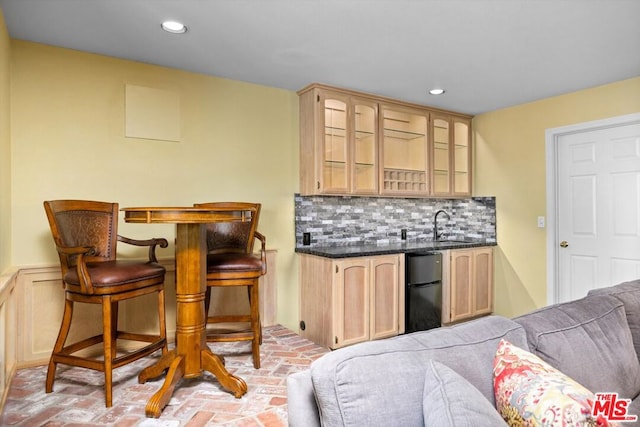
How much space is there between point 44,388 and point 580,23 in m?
3.99

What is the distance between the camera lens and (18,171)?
8.62ft

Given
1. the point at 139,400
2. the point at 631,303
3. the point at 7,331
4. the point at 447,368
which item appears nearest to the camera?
the point at 447,368

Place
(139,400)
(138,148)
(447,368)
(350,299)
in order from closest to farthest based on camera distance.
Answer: (447,368)
(139,400)
(138,148)
(350,299)

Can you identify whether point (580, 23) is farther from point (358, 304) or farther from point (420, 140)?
point (358, 304)

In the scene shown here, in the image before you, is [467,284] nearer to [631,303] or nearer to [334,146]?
[334,146]

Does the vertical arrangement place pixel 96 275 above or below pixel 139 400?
above

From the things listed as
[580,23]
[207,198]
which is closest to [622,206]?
[580,23]

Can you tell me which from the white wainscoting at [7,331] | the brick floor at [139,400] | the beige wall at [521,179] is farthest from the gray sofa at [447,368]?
the beige wall at [521,179]

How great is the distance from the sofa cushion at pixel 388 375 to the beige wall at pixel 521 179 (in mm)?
3433

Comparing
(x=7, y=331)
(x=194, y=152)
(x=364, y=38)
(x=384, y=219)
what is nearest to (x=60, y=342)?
(x=7, y=331)

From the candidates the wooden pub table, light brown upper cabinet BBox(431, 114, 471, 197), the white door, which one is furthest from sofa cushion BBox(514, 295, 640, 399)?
light brown upper cabinet BBox(431, 114, 471, 197)

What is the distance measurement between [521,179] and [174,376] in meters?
3.87

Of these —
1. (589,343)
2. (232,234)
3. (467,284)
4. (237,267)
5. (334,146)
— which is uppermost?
(334,146)

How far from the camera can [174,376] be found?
218 centimetres
